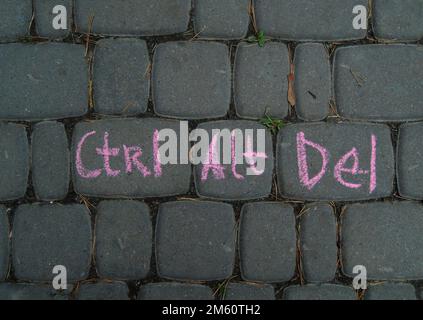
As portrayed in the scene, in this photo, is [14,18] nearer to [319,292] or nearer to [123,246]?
[123,246]

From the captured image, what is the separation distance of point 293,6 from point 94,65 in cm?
97

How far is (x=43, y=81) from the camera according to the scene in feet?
7.25

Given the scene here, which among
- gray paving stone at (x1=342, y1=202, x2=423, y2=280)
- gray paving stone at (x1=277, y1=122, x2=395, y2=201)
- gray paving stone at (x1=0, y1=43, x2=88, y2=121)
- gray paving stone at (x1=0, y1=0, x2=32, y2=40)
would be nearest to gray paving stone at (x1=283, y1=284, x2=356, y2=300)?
gray paving stone at (x1=342, y1=202, x2=423, y2=280)

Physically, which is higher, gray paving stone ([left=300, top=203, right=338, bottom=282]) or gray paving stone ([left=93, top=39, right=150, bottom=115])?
gray paving stone ([left=93, top=39, right=150, bottom=115])

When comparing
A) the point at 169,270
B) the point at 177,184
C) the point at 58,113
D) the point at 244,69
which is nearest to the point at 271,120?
the point at 244,69

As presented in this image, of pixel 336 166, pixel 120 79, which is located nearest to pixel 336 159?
pixel 336 166

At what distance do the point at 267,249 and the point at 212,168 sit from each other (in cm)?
45

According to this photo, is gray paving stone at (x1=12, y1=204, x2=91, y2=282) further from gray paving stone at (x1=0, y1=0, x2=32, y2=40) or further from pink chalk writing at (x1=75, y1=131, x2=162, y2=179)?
gray paving stone at (x1=0, y1=0, x2=32, y2=40)

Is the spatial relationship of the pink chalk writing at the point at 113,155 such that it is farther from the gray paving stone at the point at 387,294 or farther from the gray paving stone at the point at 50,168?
the gray paving stone at the point at 387,294

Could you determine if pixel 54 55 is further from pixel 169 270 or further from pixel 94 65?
pixel 169 270

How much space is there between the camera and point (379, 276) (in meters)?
2.20

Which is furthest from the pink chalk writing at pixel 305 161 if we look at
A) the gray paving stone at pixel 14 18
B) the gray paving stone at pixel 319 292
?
the gray paving stone at pixel 14 18

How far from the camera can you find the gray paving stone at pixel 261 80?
2.20 m

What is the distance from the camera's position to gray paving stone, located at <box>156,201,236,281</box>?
218 centimetres
